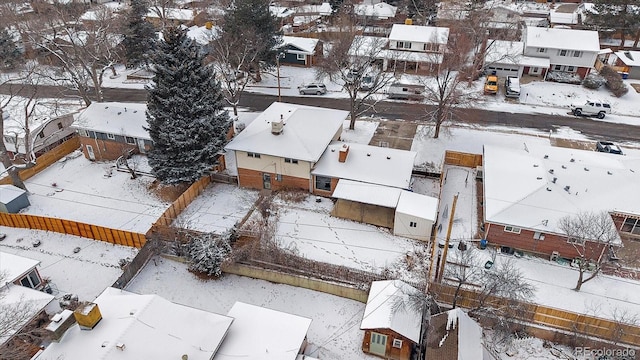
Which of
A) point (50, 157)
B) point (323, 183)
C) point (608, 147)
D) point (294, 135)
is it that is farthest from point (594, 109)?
point (50, 157)

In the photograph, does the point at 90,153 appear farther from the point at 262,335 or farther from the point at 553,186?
the point at 553,186

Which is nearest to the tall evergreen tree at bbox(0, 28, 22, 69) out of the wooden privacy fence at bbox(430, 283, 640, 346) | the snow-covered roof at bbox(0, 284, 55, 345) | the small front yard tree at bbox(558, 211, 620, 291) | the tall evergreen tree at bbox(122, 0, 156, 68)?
the tall evergreen tree at bbox(122, 0, 156, 68)

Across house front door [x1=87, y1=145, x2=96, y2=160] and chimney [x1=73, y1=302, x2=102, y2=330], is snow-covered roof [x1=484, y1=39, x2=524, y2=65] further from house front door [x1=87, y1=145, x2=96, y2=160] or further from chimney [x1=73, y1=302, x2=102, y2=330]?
chimney [x1=73, y1=302, x2=102, y2=330]

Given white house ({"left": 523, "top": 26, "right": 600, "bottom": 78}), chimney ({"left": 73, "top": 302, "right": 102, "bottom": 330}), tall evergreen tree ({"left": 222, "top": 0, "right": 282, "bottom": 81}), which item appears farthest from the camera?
white house ({"left": 523, "top": 26, "right": 600, "bottom": 78})

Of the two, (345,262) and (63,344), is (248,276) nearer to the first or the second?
(345,262)

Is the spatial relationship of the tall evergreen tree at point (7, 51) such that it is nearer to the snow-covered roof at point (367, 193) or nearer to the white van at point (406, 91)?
the white van at point (406, 91)

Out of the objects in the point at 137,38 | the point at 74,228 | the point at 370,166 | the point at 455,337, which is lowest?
the point at 455,337

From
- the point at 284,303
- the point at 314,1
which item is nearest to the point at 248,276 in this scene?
the point at 284,303
